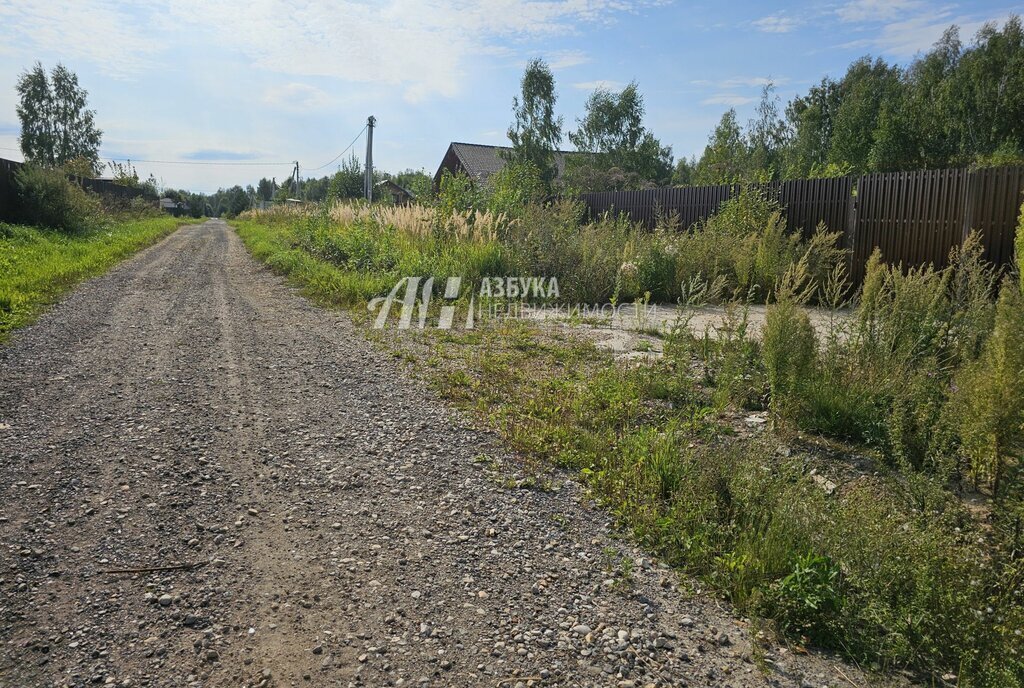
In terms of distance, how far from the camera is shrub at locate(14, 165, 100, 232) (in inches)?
738

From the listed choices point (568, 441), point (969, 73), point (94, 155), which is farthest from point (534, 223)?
point (94, 155)

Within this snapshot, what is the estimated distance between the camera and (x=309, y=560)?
300 centimetres

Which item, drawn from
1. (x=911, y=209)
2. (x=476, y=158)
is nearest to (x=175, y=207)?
(x=476, y=158)

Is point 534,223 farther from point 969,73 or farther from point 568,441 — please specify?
point 969,73

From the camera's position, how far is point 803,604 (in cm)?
281

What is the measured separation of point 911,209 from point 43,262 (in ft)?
49.9

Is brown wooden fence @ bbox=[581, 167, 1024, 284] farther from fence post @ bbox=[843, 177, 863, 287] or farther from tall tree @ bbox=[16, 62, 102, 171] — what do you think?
tall tree @ bbox=[16, 62, 102, 171]

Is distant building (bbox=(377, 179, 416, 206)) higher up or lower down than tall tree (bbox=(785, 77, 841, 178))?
lower down

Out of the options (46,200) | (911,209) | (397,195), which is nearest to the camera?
(911,209)

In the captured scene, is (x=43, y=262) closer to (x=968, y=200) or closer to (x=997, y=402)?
(x=997, y=402)

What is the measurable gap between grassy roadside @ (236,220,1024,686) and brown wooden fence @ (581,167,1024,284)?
6580 mm

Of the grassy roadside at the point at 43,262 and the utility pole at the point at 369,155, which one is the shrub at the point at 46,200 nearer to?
the grassy roadside at the point at 43,262

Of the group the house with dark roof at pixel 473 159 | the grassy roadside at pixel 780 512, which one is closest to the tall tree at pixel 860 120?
the house with dark roof at pixel 473 159

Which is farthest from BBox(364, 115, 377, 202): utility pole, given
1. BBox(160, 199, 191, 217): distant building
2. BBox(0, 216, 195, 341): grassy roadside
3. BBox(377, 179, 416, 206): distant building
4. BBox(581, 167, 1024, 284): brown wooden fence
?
BBox(160, 199, 191, 217): distant building
